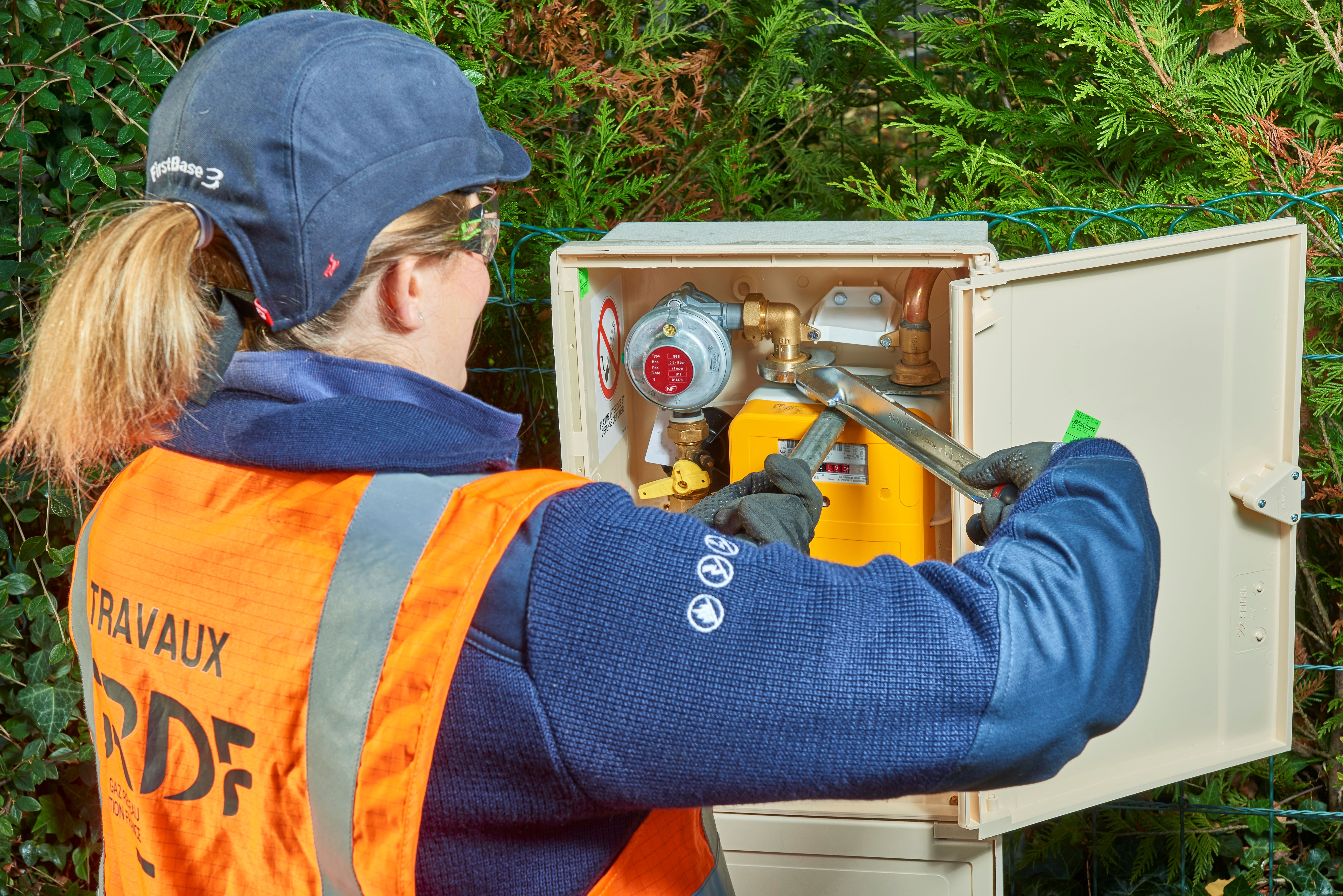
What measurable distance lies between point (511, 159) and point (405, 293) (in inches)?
7.5

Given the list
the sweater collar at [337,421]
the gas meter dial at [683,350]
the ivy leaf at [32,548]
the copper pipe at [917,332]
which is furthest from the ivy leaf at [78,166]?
the copper pipe at [917,332]

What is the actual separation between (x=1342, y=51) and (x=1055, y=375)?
1091mm

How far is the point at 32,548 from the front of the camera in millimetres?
1981

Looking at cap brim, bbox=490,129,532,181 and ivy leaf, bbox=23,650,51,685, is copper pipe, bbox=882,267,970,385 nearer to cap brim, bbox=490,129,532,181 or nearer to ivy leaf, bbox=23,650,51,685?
cap brim, bbox=490,129,532,181

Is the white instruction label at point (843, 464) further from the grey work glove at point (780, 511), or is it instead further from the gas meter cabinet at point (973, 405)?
the grey work glove at point (780, 511)

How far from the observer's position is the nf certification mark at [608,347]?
166cm

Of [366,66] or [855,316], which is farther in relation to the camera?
[855,316]

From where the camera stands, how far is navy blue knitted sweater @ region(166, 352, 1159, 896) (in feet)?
2.38

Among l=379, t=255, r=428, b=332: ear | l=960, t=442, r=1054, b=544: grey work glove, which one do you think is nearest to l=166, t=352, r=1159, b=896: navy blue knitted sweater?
l=379, t=255, r=428, b=332: ear

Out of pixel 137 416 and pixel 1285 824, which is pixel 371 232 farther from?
pixel 1285 824

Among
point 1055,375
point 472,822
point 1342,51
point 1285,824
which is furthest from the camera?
point 1285,824

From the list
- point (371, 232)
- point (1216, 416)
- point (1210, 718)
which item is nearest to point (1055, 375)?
point (1216, 416)

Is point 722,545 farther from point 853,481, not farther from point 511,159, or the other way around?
point 853,481

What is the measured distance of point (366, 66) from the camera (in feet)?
2.81
